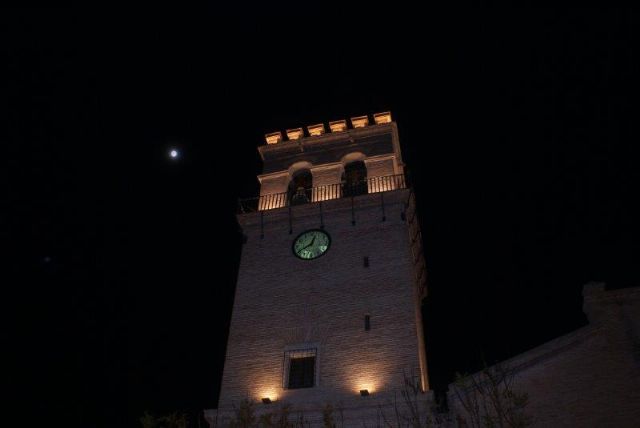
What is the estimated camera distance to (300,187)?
27.6 metres

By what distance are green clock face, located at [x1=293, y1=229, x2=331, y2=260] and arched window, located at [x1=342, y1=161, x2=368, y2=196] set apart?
3.11 meters

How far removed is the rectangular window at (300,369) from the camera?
19266 millimetres

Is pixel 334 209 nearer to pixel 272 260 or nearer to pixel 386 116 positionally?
pixel 272 260

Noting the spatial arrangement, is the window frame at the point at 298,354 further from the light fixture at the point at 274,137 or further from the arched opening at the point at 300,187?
the light fixture at the point at 274,137

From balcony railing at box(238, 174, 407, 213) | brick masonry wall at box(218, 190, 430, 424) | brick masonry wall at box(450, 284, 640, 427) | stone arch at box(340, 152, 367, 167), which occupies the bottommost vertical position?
brick masonry wall at box(450, 284, 640, 427)

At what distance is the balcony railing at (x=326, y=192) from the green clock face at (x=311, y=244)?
2.11 m

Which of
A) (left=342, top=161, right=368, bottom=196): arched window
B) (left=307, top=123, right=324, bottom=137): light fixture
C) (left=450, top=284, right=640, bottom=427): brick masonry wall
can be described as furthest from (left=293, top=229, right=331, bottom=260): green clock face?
(left=450, top=284, right=640, bottom=427): brick masonry wall

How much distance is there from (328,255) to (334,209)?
241 centimetres

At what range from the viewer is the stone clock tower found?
18719 mm

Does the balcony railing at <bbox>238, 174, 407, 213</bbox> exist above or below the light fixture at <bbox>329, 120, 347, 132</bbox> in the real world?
below

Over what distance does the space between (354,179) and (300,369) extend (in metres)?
10.3

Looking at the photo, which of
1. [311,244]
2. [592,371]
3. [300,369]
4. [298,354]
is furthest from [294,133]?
[592,371]

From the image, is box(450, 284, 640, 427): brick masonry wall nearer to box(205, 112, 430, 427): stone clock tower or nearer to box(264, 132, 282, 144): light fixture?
box(205, 112, 430, 427): stone clock tower

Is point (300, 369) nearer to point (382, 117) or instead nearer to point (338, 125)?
point (338, 125)
